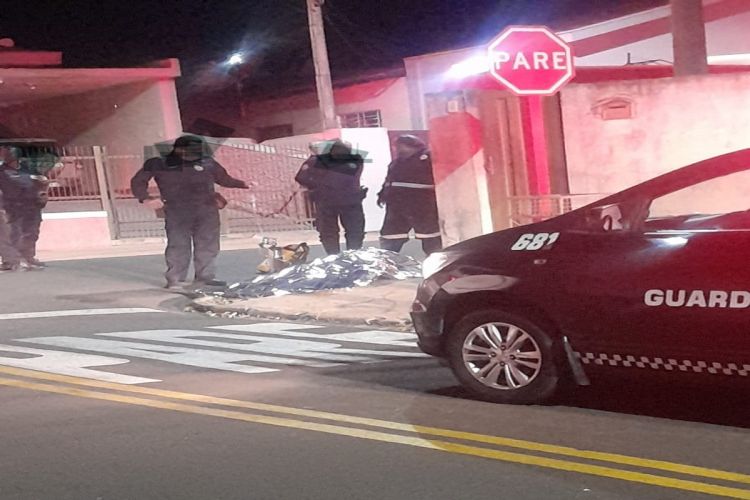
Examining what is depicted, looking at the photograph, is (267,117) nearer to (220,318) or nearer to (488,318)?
(220,318)

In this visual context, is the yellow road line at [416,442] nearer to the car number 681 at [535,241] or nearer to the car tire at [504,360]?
the car tire at [504,360]

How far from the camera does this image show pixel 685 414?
5.03m

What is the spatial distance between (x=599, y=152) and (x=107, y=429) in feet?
22.2

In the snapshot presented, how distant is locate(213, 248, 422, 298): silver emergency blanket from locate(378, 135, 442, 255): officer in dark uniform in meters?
0.44

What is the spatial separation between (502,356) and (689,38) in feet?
27.9

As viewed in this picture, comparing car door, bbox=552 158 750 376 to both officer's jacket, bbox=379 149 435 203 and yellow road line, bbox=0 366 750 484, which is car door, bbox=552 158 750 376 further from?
officer's jacket, bbox=379 149 435 203

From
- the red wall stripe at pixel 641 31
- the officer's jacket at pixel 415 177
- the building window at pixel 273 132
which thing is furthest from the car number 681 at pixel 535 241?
the building window at pixel 273 132

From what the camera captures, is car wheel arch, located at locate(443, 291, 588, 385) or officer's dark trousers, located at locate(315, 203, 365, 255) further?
officer's dark trousers, located at locate(315, 203, 365, 255)

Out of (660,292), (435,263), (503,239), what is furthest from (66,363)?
(660,292)

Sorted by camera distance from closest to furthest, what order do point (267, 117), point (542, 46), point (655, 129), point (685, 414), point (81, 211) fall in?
point (685, 414) → point (542, 46) → point (655, 129) → point (81, 211) → point (267, 117)

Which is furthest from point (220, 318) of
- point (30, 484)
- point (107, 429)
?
point (30, 484)

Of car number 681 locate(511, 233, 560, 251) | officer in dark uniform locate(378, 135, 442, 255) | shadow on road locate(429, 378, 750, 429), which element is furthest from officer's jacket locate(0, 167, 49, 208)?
car number 681 locate(511, 233, 560, 251)

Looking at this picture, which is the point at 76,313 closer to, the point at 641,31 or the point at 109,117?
the point at 109,117

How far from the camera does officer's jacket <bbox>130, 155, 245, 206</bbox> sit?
33.7ft
